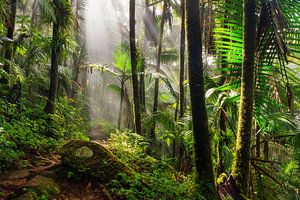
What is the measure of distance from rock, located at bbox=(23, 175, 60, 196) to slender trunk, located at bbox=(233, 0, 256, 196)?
2.85 meters

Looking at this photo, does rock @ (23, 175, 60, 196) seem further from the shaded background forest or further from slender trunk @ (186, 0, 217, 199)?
slender trunk @ (186, 0, 217, 199)

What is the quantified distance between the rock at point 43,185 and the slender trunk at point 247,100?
2.85 meters

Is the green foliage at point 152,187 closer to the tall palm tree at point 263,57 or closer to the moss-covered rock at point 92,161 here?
the moss-covered rock at point 92,161

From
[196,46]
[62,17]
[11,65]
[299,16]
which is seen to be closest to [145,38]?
[62,17]

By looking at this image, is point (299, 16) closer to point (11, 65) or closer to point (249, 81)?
point (249, 81)

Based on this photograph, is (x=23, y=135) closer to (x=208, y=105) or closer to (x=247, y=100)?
(x=208, y=105)

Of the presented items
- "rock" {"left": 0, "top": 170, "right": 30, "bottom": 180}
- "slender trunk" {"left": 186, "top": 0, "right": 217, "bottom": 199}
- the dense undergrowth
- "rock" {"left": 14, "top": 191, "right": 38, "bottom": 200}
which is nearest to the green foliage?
"slender trunk" {"left": 186, "top": 0, "right": 217, "bottom": 199}

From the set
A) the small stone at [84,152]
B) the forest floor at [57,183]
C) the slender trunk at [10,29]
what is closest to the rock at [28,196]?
the forest floor at [57,183]

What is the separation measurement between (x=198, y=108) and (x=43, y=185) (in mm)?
2721

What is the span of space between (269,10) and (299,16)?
0.57 m

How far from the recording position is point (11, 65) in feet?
20.6

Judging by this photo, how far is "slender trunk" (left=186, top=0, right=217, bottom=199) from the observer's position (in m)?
3.80

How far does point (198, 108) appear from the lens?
3867 mm

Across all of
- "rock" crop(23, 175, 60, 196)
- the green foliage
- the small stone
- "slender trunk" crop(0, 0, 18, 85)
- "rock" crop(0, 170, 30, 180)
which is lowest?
the green foliage
